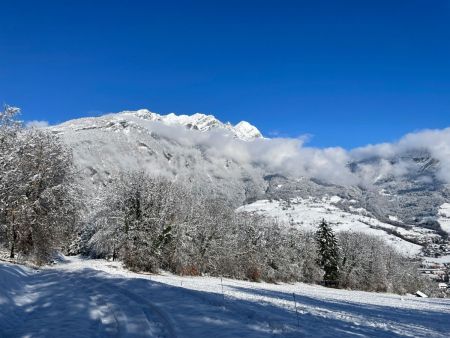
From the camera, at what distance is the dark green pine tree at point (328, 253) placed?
89750 mm

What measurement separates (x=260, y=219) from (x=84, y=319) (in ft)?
271

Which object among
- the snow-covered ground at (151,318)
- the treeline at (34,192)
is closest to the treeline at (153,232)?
the treeline at (34,192)

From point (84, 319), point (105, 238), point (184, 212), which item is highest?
point (184, 212)

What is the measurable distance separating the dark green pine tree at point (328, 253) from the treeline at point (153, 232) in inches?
8.5

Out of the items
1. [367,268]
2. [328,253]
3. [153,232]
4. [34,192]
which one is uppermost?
[328,253]

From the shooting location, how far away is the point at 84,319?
45.4 feet

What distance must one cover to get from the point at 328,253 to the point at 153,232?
47.4 metres

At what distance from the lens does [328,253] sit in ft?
294

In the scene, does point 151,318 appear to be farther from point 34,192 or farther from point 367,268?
point 367,268

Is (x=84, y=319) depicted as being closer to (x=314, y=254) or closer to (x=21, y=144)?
(x=21, y=144)

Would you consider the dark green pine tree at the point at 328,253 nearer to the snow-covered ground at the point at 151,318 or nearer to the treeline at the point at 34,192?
the treeline at the point at 34,192

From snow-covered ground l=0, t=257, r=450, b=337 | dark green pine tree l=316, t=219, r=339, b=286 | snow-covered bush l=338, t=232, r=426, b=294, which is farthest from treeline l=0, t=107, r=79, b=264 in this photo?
→ snow-covered bush l=338, t=232, r=426, b=294

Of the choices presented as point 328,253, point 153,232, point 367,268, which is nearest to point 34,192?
point 153,232

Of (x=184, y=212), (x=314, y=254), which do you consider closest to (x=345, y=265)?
(x=314, y=254)
